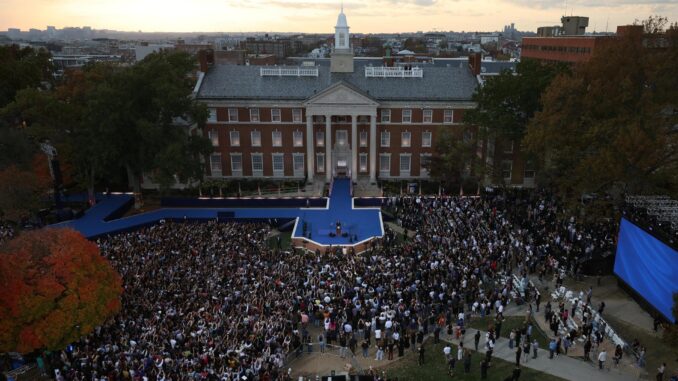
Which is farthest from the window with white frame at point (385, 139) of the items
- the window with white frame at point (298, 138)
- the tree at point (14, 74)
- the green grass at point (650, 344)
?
the tree at point (14, 74)

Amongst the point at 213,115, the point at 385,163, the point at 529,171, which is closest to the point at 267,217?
the point at 213,115

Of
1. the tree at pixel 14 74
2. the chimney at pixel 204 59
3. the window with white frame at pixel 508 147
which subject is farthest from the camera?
the chimney at pixel 204 59

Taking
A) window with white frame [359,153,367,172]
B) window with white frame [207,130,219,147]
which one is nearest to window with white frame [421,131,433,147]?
window with white frame [359,153,367,172]

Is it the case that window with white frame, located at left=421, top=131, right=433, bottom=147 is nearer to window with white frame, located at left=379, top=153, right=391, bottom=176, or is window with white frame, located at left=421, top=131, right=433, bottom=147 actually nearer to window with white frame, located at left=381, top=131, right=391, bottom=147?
window with white frame, located at left=381, top=131, right=391, bottom=147

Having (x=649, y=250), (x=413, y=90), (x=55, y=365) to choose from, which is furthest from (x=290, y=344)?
(x=413, y=90)

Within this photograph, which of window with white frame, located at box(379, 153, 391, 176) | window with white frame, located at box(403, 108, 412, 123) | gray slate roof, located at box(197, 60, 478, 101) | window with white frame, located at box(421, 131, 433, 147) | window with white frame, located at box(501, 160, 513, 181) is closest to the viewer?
window with white frame, located at box(501, 160, 513, 181)

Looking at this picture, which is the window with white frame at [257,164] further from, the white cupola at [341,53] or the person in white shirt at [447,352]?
the person in white shirt at [447,352]
